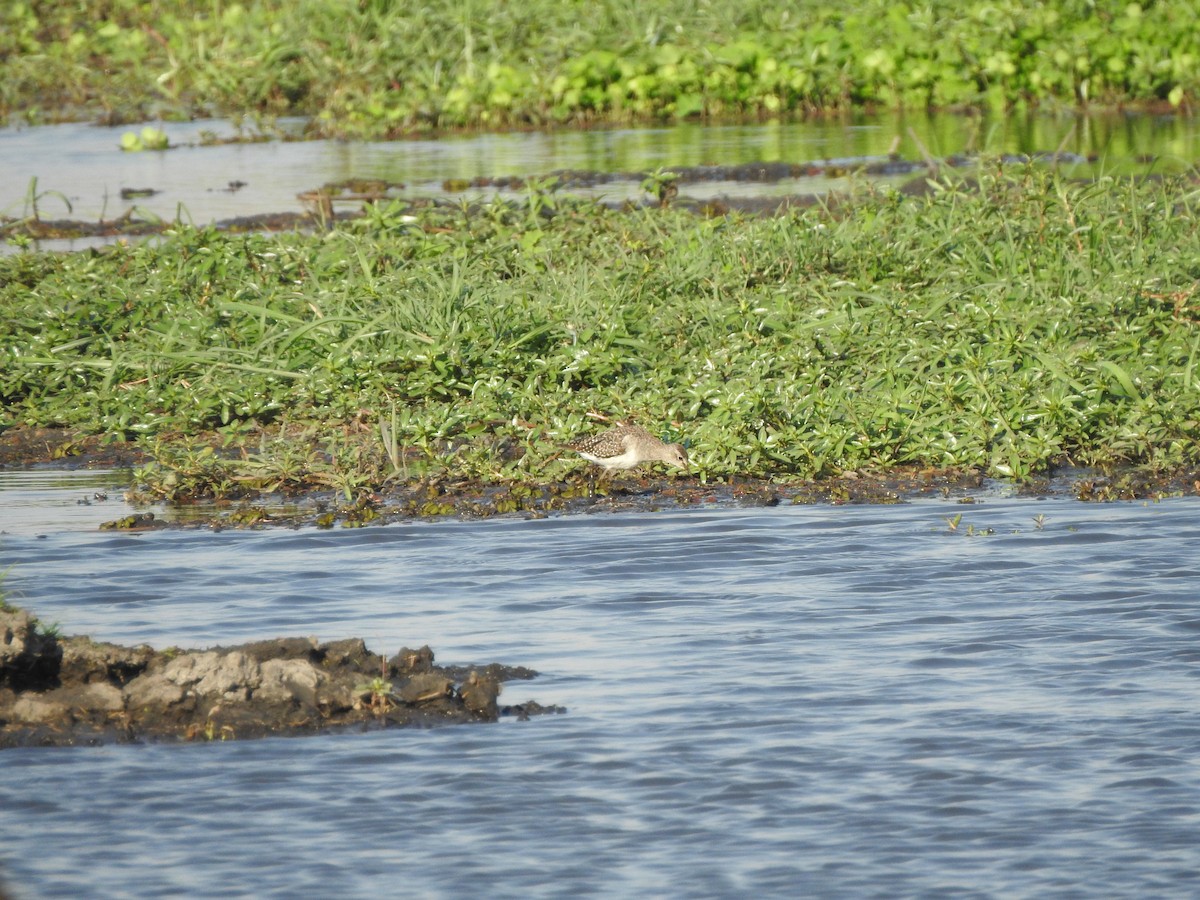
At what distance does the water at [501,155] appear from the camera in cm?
1797

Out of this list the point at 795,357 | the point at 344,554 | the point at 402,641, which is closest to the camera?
the point at 402,641

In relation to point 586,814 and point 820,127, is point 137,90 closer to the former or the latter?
point 820,127

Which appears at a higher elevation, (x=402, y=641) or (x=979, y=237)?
(x=979, y=237)

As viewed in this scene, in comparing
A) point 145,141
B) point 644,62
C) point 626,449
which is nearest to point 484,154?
point 644,62

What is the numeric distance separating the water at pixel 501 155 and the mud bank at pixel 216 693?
1015cm

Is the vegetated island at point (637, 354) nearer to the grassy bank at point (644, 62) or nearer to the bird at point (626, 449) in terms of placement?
the bird at point (626, 449)

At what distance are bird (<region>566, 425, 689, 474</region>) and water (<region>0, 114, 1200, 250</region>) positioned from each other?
797 centimetres

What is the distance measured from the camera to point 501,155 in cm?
2142

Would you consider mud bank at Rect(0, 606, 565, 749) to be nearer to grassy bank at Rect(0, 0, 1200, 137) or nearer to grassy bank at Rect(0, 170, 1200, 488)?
grassy bank at Rect(0, 170, 1200, 488)

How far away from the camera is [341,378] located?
1022 centimetres

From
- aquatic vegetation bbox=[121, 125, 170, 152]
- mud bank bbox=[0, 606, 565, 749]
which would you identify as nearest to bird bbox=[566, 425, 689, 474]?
mud bank bbox=[0, 606, 565, 749]

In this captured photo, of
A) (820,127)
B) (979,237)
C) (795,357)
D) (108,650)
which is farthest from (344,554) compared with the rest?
(820,127)

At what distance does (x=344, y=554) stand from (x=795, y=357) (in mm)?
2750

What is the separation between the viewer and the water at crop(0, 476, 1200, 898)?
5480 millimetres
